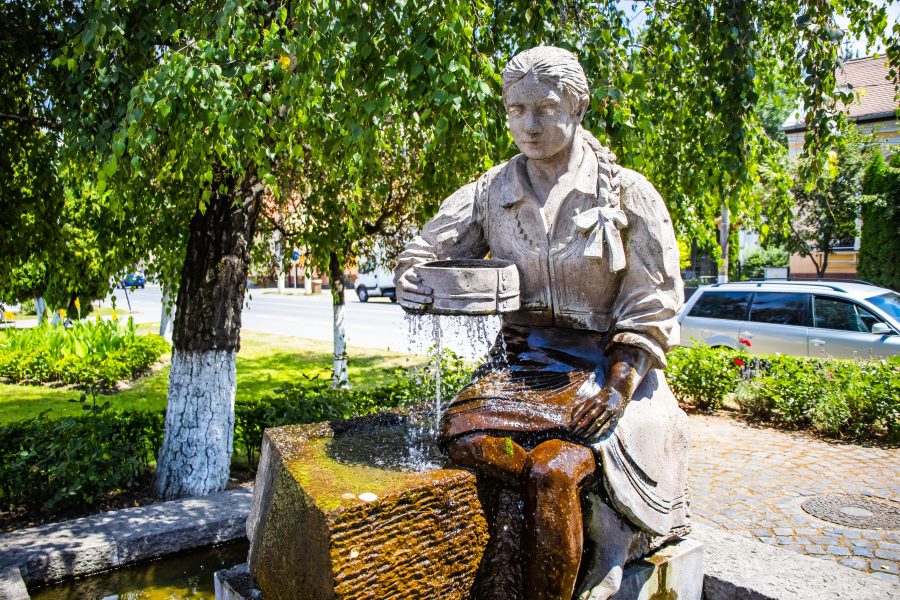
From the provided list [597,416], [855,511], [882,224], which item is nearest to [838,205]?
[882,224]

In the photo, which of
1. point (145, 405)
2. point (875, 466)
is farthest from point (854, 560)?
point (145, 405)

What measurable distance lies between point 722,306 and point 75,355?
1013 centimetres

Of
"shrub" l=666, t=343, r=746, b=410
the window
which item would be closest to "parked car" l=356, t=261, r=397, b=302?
"shrub" l=666, t=343, r=746, b=410

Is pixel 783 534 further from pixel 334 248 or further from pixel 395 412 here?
pixel 334 248

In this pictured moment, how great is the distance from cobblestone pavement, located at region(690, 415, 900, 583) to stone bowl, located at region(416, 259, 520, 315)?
2957 millimetres

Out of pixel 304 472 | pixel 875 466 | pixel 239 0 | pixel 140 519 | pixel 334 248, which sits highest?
pixel 239 0

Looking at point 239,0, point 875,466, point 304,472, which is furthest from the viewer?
point 875,466

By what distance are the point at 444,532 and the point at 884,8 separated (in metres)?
5.07

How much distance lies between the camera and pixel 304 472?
8.16 feet

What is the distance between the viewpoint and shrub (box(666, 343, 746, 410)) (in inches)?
335

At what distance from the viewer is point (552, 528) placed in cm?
229

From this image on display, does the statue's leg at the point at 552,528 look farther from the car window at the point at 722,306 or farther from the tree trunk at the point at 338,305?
the car window at the point at 722,306

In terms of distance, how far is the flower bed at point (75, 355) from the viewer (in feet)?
35.2

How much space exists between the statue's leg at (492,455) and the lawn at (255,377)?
4499mm
